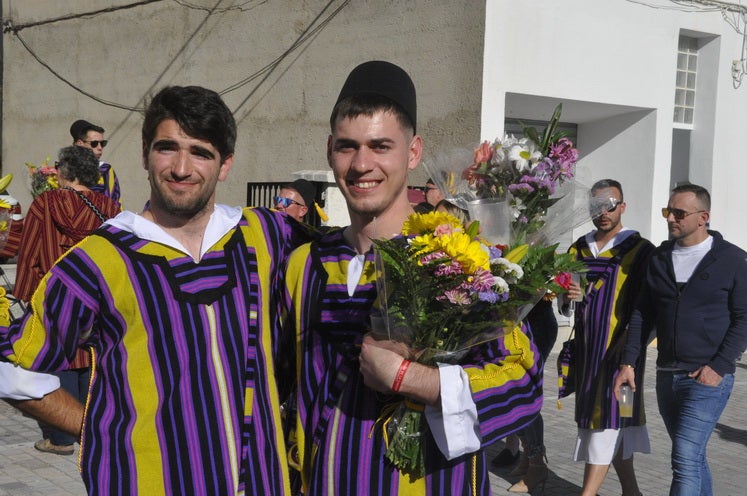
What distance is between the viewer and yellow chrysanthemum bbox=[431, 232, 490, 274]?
2.33m

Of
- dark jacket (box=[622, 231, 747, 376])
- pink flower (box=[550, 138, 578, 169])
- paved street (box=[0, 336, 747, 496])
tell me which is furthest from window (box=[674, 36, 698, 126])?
pink flower (box=[550, 138, 578, 169])

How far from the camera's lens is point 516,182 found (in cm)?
281

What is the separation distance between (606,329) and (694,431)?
3.21 ft

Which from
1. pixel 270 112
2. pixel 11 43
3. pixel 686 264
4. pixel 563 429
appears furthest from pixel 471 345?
pixel 11 43

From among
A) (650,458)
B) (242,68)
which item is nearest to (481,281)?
(650,458)

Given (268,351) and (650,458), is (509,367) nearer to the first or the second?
(268,351)

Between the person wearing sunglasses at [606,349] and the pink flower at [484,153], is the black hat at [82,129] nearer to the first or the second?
the person wearing sunglasses at [606,349]

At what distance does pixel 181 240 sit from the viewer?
109 inches

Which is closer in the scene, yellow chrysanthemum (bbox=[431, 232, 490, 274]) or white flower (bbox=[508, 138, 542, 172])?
yellow chrysanthemum (bbox=[431, 232, 490, 274])

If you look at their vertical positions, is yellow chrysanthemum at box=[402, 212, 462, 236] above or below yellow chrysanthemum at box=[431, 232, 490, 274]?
above

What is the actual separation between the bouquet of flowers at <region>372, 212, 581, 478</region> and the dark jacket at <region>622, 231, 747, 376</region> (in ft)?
10.4

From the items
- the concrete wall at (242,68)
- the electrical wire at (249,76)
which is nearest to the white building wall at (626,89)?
the concrete wall at (242,68)

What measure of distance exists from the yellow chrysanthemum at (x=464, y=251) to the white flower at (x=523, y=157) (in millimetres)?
528

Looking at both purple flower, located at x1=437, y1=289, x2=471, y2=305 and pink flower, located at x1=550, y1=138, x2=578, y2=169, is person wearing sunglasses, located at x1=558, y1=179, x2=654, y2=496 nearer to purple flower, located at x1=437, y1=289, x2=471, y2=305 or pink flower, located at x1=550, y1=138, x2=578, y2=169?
pink flower, located at x1=550, y1=138, x2=578, y2=169
